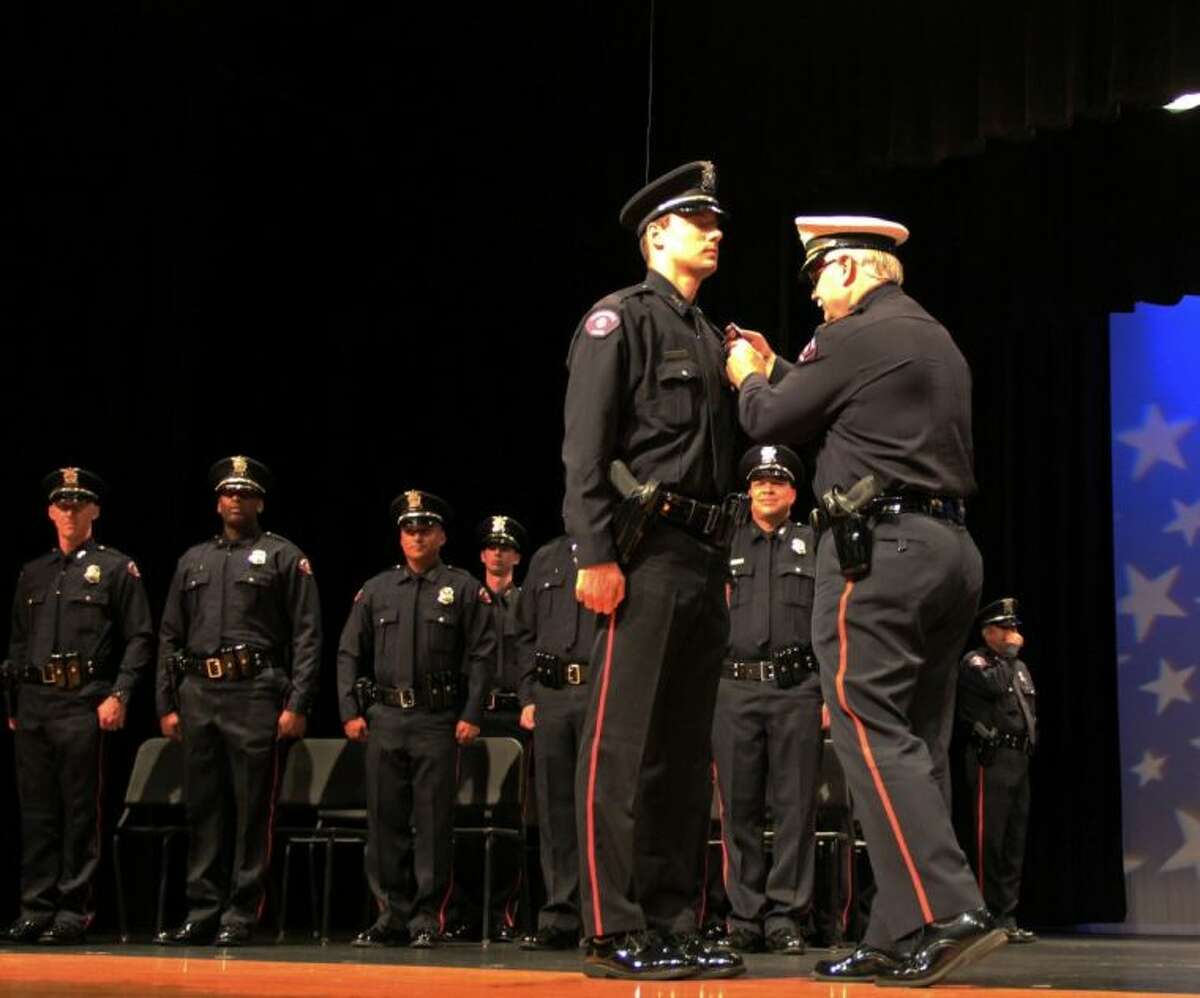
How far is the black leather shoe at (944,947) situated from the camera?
339 centimetres

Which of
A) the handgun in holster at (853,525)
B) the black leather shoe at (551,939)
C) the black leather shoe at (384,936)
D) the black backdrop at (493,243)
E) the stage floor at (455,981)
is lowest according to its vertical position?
the black leather shoe at (384,936)

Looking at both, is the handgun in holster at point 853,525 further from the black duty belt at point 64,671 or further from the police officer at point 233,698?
the black duty belt at point 64,671

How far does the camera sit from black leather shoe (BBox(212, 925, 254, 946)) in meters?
6.77

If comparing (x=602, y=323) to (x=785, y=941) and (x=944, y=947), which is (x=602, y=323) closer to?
(x=944, y=947)

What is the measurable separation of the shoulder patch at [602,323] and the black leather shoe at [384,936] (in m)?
3.82

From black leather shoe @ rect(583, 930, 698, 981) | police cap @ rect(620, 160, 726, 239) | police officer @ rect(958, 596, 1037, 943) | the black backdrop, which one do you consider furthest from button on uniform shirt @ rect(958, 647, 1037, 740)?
black leather shoe @ rect(583, 930, 698, 981)

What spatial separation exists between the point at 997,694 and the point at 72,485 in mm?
4498

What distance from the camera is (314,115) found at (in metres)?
9.13

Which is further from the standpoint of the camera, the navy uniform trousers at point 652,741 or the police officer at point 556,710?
the police officer at point 556,710

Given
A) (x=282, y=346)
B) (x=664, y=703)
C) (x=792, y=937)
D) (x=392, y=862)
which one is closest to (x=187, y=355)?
(x=282, y=346)

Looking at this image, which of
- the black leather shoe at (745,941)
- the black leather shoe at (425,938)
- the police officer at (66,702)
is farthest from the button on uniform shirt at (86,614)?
the black leather shoe at (745,941)

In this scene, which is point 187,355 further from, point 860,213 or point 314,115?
point 860,213

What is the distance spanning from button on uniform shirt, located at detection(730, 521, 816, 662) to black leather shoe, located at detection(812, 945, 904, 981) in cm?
313

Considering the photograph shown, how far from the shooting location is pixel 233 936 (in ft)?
22.3
